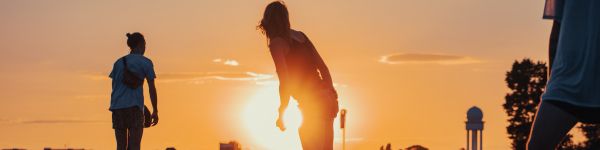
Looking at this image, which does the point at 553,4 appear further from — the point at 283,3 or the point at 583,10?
the point at 283,3

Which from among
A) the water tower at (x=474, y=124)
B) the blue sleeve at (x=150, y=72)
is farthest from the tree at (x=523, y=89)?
the blue sleeve at (x=150, y=72)

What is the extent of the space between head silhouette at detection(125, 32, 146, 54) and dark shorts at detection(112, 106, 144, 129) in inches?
24.7

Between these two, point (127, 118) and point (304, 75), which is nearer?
point (304, 75)

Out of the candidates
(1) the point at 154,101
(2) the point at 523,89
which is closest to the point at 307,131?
(1) the point at 154,101

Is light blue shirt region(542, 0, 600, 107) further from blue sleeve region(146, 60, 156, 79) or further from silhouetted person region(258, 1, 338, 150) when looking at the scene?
blue sleeve region(146, 60, 156, 79)

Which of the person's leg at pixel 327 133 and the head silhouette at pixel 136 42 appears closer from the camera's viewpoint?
the person's leg at pixel 327 133

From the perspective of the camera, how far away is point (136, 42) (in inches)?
534

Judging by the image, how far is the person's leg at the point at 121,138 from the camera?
44.3ft

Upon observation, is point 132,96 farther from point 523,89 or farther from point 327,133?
point 523,89

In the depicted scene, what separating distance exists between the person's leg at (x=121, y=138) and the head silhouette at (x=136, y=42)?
858 mm

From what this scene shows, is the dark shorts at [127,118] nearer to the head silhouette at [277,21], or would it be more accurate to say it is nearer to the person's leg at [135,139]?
the person's leg at [135,139]

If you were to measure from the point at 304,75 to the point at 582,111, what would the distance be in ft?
12.0

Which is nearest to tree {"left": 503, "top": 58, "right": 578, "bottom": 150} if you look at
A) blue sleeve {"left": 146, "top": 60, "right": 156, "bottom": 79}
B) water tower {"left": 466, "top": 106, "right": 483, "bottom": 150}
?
water tower {"left": 466, "top": 106, "right": 483, "bottom": 150}

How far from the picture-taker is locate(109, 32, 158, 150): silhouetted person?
44.0ft
